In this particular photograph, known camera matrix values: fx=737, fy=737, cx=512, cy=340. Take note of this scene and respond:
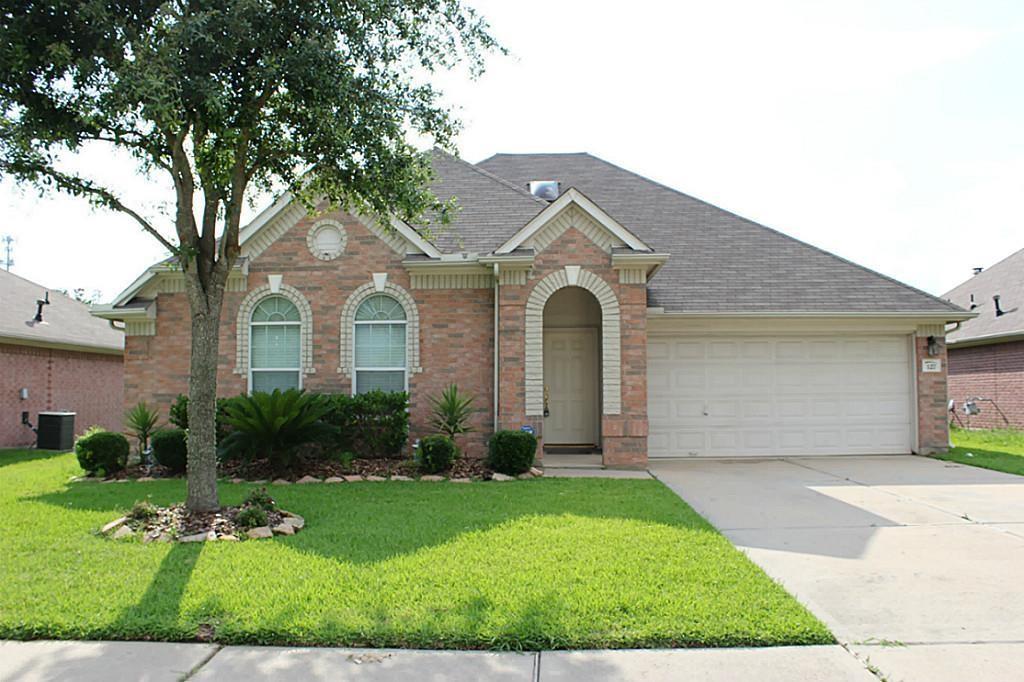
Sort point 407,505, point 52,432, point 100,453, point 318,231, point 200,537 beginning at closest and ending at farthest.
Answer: point 200,537 → point 407,505 → point 100,453 → point 318,231 → point 52,432

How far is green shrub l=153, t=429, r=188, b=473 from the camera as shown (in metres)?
12.0

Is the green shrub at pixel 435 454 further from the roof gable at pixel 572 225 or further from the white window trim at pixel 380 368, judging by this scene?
the roof gable at pixel 572 225

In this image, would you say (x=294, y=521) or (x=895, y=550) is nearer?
(x=895, y=550)

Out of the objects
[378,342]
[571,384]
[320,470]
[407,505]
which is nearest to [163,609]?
[407,505]

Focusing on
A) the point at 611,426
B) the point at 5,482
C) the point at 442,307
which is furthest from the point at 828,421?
the point at 5,482

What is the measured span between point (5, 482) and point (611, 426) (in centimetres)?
981

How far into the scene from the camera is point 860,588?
576cm

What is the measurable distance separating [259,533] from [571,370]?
348 inches

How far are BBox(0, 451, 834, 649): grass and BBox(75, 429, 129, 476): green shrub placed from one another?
288cm

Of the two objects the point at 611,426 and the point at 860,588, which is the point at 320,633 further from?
the point at 611,426

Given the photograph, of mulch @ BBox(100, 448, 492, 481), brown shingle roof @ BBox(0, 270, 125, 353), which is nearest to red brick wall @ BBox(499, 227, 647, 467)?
mulch @ BBox(100, 448, 492, 481)

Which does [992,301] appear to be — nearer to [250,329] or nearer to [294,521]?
[250,329]

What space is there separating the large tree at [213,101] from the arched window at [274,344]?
446 centimetres

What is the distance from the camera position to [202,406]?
823 centimetres
